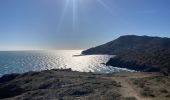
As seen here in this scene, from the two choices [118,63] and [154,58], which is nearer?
[154,58]

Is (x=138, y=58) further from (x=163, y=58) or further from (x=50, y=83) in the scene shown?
(x=50, y=83)

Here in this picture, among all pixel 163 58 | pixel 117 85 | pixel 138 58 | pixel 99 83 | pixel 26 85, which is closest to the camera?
pixel 117 85

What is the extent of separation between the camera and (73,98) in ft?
168

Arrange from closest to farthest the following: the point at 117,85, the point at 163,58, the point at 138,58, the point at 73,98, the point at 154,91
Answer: the point at 73,98
the point at 154,91
the point at 117,85
the point at 163,58
the point at 138,58

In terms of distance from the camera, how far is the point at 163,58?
150 meters

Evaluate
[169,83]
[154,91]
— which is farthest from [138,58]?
[154,91]

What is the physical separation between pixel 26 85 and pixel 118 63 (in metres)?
112

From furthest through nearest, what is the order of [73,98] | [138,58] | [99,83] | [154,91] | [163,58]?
[138,58], [163,58], [99,83], [154,91], [73,98]

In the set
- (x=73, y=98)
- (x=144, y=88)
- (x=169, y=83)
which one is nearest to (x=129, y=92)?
(x=144, y=88)

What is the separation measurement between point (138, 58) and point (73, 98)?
405ft

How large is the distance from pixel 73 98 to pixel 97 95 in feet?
14.8

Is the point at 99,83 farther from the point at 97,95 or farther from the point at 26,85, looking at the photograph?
the point at 26,85

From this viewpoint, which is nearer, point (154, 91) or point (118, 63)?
point (154, 91)

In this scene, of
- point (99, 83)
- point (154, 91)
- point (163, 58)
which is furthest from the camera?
point (163, 58)
